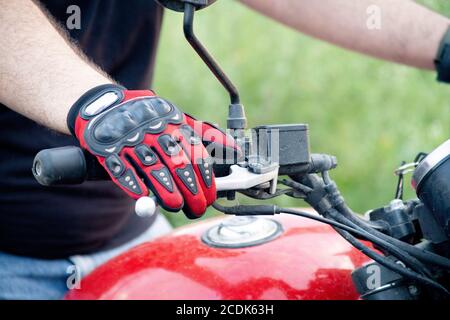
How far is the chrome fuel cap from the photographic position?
4.16 ft

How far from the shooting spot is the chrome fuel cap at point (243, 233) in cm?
127

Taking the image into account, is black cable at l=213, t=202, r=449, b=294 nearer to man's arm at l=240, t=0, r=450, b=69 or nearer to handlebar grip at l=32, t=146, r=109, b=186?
handlebar grip at l=32, t=146, r=109, b=186

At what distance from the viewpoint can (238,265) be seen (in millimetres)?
1193

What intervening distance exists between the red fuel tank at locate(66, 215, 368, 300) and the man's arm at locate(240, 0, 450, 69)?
1.68ft

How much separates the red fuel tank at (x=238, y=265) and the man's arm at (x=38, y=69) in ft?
1.19

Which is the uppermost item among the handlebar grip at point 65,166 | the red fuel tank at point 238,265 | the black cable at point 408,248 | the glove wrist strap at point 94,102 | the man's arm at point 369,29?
the man's arm at point 369,29

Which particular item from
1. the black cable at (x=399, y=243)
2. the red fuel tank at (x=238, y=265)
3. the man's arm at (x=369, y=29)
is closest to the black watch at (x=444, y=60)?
the man's arm at (x=369, y=29)

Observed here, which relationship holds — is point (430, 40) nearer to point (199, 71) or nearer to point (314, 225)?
point (314, 225)

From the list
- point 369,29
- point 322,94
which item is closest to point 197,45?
point 369,29

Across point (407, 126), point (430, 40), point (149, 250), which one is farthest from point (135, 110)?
point (407, 126)

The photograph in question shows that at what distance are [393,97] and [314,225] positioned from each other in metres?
2.80

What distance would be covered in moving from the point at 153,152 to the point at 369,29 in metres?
0.96

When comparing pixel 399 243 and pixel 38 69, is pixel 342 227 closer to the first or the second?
pixel 399 243

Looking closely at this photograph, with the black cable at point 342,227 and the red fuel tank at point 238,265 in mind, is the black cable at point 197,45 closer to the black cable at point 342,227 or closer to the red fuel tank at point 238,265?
the black cable at point 342,227
